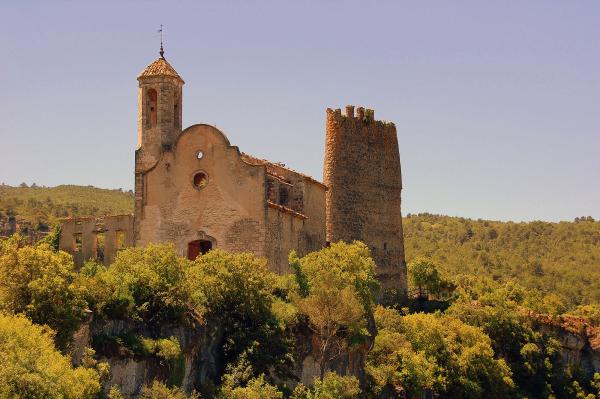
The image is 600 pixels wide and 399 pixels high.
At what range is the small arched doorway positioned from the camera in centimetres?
5215

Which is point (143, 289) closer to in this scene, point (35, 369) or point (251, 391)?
point (251, 391)

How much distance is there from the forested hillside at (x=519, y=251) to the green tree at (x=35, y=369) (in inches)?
2658

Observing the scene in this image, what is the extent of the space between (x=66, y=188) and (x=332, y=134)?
57967mm

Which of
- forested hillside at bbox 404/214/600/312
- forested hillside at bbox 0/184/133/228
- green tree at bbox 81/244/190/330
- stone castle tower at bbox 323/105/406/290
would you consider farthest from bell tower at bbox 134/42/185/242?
forested hillside at bbox 404/214/600/312

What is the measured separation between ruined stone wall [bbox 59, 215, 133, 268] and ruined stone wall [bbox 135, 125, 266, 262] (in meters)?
0.98

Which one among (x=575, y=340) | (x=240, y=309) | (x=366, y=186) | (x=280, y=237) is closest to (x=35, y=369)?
(x=240, y=309)

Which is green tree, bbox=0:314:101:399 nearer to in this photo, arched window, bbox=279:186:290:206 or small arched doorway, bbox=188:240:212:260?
small arched doorway, bbox=188:240:212:260

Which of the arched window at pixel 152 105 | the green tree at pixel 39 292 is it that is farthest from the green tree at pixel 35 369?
the arched window at pixel 152 105

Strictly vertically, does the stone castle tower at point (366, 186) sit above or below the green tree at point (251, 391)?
above

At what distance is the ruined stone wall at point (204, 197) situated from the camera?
51.3 meters

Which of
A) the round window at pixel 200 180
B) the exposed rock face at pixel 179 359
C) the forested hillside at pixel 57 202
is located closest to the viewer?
the exposed rock face at pixel 179 359

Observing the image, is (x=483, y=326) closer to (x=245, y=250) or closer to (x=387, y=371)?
(x=387, y=371)

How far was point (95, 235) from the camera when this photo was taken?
5375 cm

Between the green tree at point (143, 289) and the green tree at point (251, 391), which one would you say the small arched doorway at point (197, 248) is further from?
the green tree at point (251, 391)
